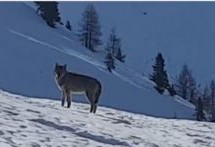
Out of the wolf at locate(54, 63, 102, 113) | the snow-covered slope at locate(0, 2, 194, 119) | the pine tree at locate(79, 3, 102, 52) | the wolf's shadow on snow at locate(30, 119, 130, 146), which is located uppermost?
the pine tree at locate(79, 3, 102, 52)

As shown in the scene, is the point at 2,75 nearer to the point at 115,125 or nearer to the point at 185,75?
the point at 185,75

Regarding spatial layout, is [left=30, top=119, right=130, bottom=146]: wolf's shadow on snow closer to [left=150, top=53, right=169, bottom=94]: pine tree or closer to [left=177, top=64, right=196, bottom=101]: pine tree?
[left=150, top=53, right=169, bottom=94]: pine tree

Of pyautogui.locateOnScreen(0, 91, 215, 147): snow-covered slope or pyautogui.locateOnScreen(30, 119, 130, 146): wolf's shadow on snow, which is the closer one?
pyautogui.locateOnScreen(0, 91, 215, 147): snow-covered slope

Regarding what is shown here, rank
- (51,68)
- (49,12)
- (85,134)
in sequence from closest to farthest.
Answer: (85,134), (51,68), (49,12)

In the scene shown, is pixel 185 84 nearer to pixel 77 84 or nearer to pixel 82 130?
pixel 77 84

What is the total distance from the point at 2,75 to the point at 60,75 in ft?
202

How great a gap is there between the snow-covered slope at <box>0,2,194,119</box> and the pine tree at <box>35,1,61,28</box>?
1228mm

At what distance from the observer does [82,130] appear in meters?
16.5

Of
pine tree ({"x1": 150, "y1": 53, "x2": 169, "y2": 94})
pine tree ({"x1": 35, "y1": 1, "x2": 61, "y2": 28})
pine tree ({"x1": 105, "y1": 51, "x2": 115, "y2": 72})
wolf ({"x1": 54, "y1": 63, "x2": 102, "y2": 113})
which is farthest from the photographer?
pine tree ({"x1": 35, "y1": 1, "x2": 61, "y2": 28})

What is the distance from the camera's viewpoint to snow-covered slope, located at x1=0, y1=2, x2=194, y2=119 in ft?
271

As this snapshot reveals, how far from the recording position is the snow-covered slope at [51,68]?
82562mm

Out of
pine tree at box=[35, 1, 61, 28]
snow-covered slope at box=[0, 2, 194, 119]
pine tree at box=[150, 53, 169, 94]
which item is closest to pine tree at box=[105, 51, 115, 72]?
snow-covered slope at box=[0, 2, 194, 119]

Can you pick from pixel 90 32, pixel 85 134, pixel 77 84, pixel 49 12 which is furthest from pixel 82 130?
pixel 90 32

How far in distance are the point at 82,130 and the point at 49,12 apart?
94.5m
